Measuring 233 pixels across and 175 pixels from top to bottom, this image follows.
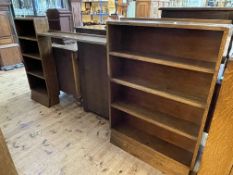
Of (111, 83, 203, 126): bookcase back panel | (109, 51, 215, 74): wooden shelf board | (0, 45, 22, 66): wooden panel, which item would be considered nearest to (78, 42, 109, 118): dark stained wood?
(111, 83, 203, 126): bookcase back panel

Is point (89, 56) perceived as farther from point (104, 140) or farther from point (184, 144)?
point (184, 144)

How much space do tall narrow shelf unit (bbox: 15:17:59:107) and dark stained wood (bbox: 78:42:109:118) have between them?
554mm

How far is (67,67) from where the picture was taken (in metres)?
2.55

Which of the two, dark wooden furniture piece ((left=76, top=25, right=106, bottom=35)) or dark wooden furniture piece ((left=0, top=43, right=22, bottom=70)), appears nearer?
dark wooden furniture piece ((left=76, top=25, right=106, bottom=35))

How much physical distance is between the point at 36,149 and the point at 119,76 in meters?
1.24

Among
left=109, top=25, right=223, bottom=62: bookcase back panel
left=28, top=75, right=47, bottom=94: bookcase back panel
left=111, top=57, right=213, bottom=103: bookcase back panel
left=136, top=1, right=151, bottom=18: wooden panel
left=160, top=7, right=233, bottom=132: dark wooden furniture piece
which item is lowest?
left=28, top=75, right=47, bottom=94: bookcase back panel

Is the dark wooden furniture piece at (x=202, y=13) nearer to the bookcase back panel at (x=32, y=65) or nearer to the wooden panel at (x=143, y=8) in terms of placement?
the bookcase back panel at (x=32, y=65)

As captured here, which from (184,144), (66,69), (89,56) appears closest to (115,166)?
(184,144)

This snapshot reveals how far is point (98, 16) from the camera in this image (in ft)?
27.5

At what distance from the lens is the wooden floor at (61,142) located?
1.69 meters

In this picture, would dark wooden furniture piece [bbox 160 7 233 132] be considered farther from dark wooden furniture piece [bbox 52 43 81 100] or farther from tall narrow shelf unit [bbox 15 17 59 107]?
tall narrow shelf unit [bbox 15 17 59 107]

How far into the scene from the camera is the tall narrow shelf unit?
2.34m

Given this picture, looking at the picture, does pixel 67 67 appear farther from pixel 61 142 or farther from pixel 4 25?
pixel 4 25

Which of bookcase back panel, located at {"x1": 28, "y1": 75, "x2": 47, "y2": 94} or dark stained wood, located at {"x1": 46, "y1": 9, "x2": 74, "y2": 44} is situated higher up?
dark stained wood, located at {"x1": 46, "y1": 9, "x2": 74, "y2": 44}
